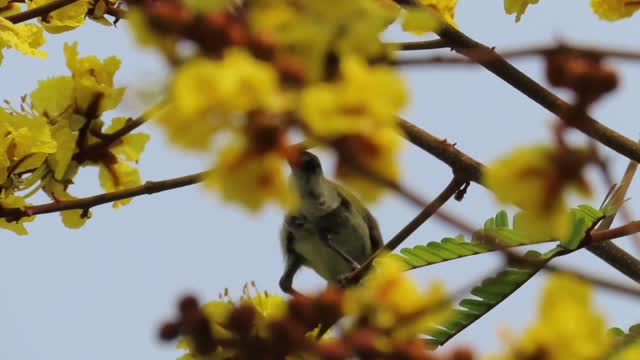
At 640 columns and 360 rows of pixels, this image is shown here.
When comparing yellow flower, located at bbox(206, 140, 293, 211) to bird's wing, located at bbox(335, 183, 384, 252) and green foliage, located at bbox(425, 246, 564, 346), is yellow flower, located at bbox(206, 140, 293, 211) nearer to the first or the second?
green foliage, located at bbox(425, 246, 564, 346)

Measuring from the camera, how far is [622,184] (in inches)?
97.2

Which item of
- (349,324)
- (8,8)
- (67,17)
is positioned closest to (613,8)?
(349,324)

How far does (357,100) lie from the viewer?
2.98 feet

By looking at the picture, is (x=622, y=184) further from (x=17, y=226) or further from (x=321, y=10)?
(x=321, y=10)

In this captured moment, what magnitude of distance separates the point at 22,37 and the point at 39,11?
0.17 metres

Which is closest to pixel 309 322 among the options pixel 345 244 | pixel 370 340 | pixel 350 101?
pixel 370 340

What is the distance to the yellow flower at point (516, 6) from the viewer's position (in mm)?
2301

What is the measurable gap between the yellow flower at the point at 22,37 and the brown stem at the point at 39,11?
18 millimetres

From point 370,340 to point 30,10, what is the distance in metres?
1.59

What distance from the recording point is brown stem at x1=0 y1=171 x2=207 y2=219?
6.97 feet

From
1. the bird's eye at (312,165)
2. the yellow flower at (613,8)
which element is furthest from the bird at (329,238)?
the yellow flower at (613,8)

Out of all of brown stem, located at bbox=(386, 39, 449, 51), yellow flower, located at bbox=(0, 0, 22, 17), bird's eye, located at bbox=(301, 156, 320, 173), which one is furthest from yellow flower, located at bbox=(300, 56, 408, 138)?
yellow flower, located at bbox=(0, 0, 22, 17)

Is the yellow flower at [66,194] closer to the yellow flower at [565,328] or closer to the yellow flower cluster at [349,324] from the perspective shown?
the yellow flower cluster at [349,324]

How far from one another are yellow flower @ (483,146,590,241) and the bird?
188 cm
